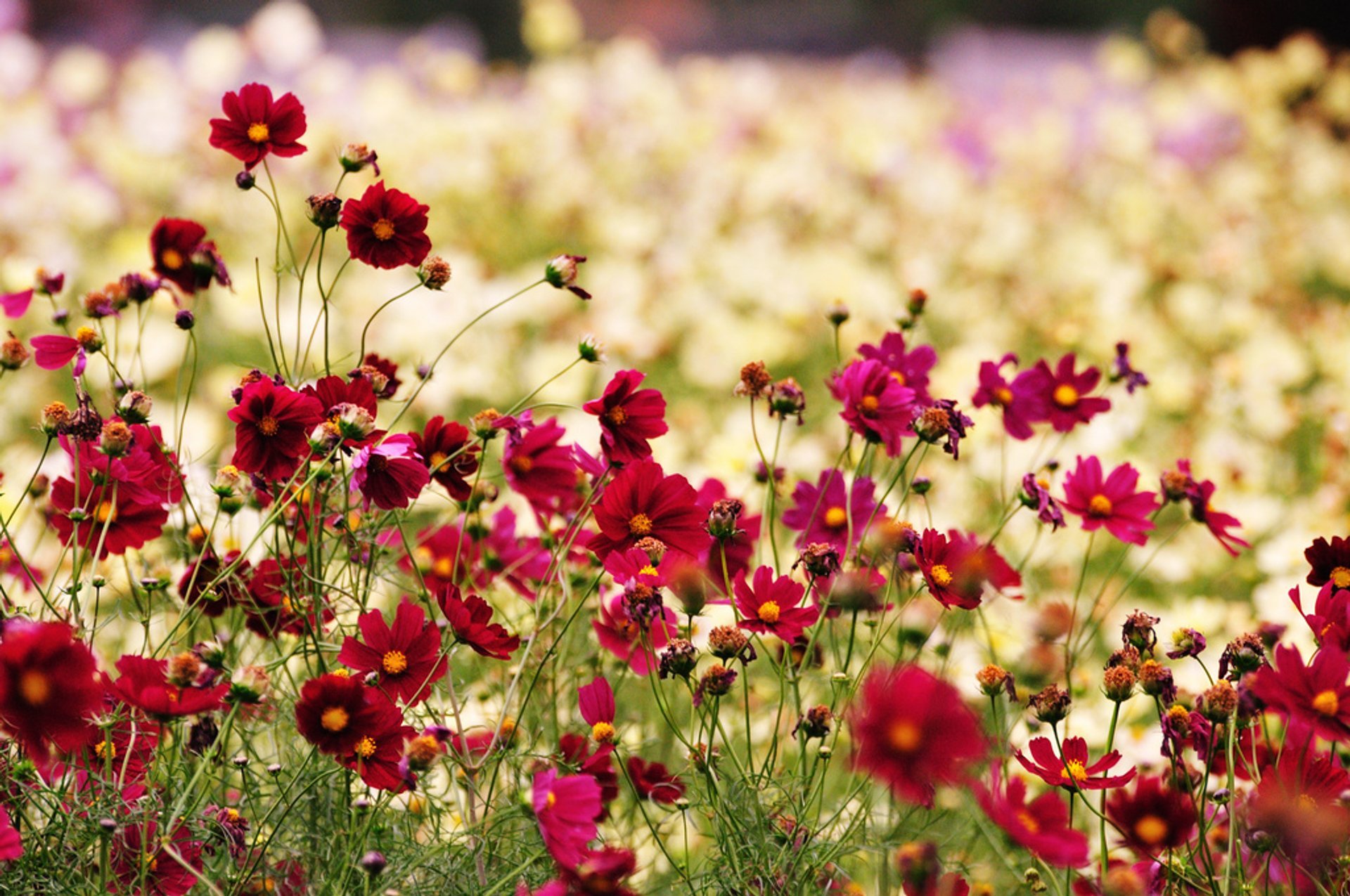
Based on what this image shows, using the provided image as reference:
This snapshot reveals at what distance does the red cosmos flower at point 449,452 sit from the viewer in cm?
76

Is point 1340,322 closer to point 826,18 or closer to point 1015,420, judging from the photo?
point 1015,420

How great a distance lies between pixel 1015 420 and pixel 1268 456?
1.08 m

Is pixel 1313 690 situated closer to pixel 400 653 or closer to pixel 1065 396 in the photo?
pixel 1065 396

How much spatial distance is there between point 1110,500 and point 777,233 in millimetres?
1918

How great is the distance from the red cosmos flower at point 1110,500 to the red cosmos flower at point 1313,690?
22cm

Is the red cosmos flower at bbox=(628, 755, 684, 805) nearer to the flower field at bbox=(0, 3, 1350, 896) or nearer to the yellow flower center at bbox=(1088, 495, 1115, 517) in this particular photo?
the flower field at bbox=(0, 3, 1350, 896)

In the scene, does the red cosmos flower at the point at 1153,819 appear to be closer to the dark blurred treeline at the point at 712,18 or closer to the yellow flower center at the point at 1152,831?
the yellow flower center at the point at 1152,831

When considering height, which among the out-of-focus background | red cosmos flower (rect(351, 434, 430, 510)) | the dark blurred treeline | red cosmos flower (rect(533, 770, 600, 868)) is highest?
the dark blurred treeline

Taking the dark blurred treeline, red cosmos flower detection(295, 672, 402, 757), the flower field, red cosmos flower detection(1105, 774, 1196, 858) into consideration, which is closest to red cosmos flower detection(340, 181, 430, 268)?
the flower field

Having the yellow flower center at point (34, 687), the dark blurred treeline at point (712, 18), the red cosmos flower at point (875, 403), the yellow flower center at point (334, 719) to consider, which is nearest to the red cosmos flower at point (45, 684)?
the yellow flower center at point (34, 687)

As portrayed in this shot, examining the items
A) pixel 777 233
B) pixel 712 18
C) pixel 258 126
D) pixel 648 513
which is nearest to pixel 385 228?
pixel 258 126

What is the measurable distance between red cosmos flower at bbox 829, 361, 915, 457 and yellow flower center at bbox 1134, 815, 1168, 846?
0.26m

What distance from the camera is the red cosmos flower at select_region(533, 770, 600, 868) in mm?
564

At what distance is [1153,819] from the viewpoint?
0.62 m
